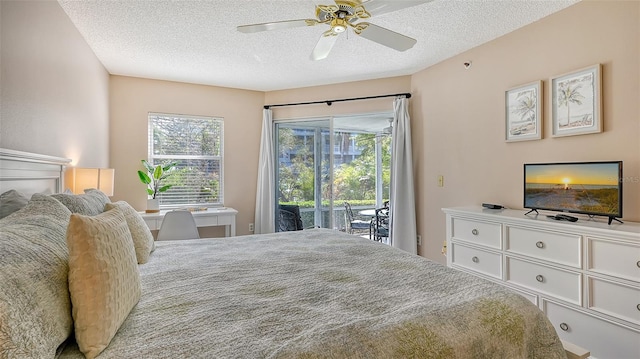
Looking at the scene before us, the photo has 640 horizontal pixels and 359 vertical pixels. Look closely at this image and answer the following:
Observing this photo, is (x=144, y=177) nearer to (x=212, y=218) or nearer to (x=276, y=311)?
(x=212, y=218)

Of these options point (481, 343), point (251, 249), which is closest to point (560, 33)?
point (481, 343)

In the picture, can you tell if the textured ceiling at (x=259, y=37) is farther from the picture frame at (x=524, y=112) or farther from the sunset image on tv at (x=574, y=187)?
the sunset image on tv at (x=574, y=187)

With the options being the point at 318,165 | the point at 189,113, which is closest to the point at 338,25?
the point at 318,165

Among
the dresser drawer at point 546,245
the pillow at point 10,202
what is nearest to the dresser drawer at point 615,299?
the dresser drawer at point 546,245

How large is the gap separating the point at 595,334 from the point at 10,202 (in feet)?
10.8

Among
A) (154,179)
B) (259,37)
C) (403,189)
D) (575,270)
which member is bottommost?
(575,270)

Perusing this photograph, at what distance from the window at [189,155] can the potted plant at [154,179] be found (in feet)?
0.54

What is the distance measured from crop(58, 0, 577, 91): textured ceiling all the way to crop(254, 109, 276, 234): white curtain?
2.50 ft

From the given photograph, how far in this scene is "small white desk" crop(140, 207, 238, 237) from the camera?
12.3ft

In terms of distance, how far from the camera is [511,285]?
2398mm

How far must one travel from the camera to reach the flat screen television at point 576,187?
1.99m

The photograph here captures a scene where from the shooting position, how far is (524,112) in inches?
108

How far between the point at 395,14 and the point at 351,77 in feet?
5.50

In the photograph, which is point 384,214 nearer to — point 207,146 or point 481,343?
point 207,146
